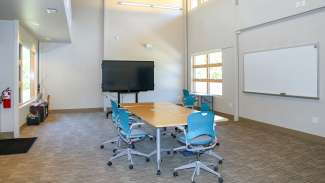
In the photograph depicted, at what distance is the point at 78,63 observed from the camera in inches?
376

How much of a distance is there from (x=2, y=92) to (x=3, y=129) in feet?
2.57

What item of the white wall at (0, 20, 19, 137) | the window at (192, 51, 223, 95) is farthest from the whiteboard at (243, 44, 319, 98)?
the white wall at (0, 20, 19, 137)

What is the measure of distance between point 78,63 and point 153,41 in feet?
9.22

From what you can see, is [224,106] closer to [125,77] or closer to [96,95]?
[125,77]

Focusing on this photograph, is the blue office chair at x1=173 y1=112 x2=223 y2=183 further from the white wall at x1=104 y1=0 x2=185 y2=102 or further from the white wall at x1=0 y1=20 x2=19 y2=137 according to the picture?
the white wall at x1=104 y1=0 x2=185 y2=102

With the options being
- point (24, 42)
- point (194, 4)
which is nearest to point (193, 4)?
point (194, 4)

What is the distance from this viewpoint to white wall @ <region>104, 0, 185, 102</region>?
384 inches

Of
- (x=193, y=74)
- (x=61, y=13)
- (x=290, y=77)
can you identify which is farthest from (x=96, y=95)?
(x=290, y=77)

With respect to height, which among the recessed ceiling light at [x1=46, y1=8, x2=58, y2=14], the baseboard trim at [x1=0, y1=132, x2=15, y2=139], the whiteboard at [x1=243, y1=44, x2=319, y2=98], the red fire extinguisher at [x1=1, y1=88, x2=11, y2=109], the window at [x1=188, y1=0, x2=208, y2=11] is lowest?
the baseboard trim at [x1=0, y1=132, x2=15, y2=139]

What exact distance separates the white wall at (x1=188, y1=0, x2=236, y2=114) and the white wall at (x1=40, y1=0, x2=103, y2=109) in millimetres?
3478

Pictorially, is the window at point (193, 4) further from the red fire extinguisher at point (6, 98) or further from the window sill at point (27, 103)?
the red fire extinguisher at point (6, 98)

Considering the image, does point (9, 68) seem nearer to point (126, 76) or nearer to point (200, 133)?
point (126, 76)

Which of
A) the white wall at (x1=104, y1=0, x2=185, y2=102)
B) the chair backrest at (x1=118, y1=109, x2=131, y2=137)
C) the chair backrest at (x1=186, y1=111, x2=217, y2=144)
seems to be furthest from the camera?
the white wall at (x1=104, y1=0, x2=185, y2=102)

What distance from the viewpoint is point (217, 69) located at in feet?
28.4
